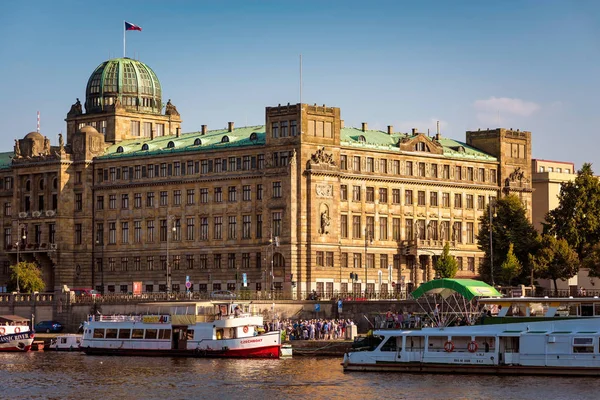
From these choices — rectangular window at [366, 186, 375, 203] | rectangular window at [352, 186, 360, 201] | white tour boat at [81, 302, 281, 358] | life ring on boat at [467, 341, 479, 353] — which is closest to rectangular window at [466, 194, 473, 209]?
rectangular window at [366, 186, 375, 203]

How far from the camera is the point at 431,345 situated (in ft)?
397

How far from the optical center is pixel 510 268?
168m

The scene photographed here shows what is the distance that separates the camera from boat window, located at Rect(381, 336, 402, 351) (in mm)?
122188

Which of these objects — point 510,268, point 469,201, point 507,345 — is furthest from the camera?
point 469,201

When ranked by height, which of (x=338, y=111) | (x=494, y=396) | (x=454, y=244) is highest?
(x=338, y=111)

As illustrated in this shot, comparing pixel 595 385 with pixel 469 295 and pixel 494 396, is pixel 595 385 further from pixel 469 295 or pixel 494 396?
pixel 469 295

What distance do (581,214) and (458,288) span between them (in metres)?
42.8

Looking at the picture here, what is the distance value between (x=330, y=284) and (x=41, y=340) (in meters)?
34.2

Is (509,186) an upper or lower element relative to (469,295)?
upper

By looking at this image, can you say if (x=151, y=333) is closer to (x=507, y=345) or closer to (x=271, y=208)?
(x=507, y=345)

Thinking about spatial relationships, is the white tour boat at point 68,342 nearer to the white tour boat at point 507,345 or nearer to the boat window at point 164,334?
the boat window at point 164,334

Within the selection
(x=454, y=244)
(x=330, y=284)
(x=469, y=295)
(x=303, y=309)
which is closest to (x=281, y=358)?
(x=469, y=295)

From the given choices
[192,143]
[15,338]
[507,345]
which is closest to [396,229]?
[192,143]

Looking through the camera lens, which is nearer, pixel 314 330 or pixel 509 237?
pixel 314 330
